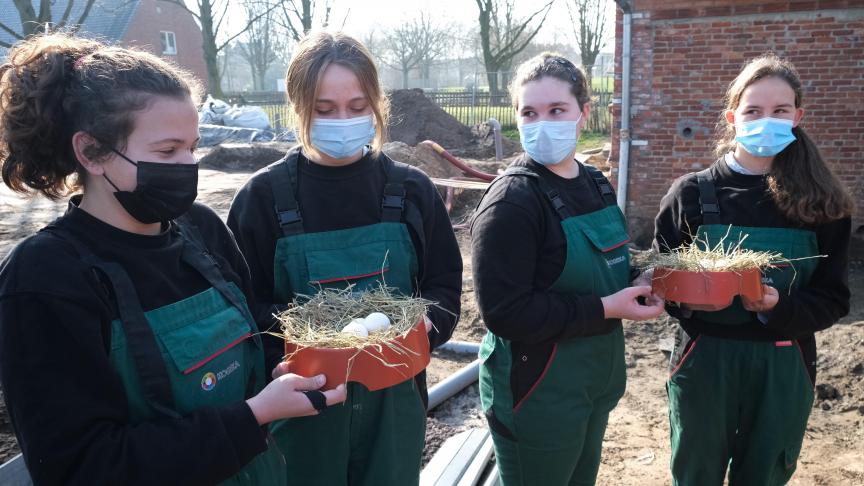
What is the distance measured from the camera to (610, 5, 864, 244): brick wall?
23.4 feet

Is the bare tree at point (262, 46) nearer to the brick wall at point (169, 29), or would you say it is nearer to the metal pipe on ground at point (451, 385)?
the brick wall at point (169, 29)

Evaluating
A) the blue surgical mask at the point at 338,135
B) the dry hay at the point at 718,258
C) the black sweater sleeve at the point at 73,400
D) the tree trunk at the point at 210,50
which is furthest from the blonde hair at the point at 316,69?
the tree trunk at the point at 210,50

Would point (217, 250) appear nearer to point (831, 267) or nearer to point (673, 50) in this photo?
point (831, 267)

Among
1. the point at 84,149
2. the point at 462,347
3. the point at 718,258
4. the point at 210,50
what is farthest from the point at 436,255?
the point at 210,50

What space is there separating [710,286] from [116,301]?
1815mm

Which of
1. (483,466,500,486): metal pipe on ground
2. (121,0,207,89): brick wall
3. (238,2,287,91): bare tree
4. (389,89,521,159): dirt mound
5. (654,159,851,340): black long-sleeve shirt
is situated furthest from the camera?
(238,2,287,91): bare tree

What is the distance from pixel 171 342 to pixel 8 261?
0.38 m

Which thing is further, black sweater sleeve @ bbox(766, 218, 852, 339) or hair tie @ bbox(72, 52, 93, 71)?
black sweater sleeve @ bbox(766, 218, 852, 339)

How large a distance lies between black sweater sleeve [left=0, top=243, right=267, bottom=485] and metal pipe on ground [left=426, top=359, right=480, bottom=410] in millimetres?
2686

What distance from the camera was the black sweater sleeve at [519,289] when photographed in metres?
2.12

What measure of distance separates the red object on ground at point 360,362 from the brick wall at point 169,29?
3723 centimetres

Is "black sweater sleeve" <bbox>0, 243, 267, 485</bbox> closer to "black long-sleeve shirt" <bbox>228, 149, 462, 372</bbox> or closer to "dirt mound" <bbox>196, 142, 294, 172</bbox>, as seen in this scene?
"black long-sleeve shirt" <bbox>228, 149, 462, 372</bbox>

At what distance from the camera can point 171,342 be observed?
1533 millimetres

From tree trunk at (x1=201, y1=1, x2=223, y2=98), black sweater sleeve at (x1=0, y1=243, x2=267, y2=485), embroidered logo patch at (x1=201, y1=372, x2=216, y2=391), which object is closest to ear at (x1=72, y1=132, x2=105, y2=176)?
black sweater sleeve at (x1=0, y1=243, x2=267, y2=485)
